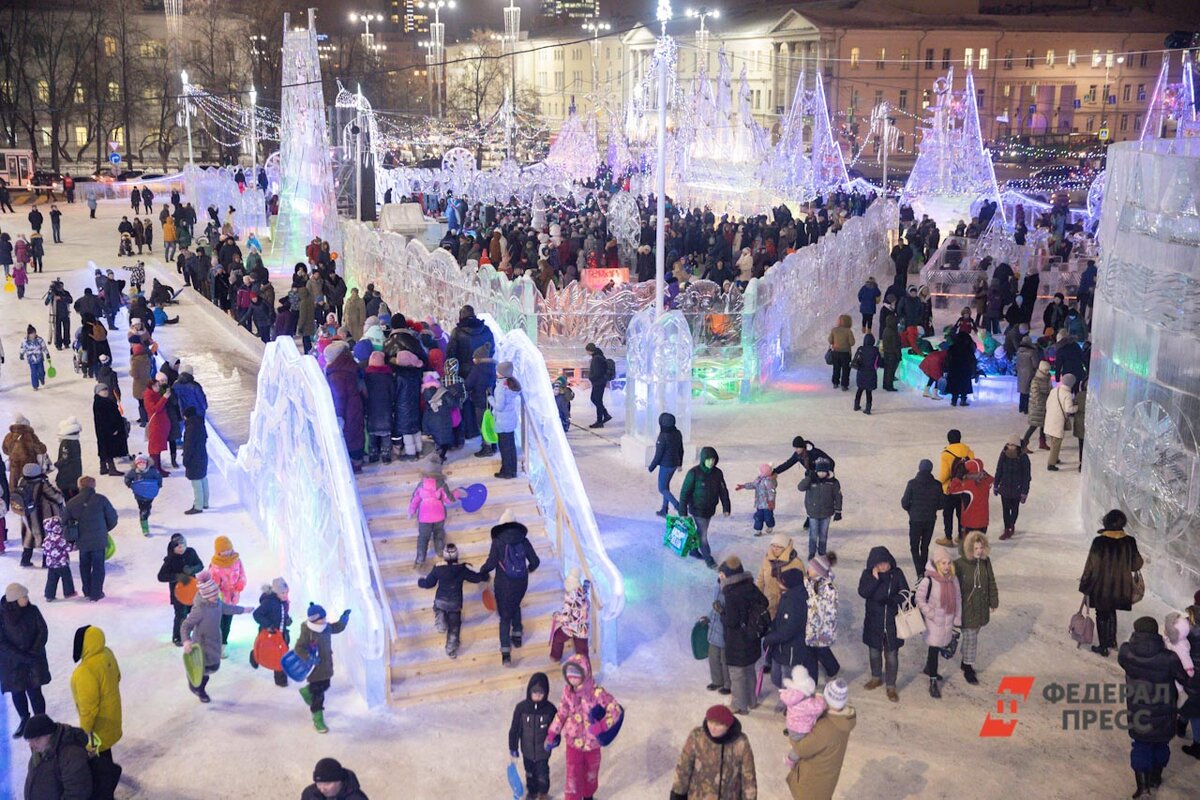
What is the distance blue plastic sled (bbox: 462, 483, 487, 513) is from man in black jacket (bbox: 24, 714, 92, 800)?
389 centimetres

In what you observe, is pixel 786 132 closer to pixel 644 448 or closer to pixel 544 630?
pixel 644 448

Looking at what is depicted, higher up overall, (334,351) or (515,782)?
(334,351)

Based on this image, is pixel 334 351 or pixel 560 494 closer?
pixel 560 494

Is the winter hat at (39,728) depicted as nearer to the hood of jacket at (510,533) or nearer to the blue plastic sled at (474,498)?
the hood of jacket at (510,533)

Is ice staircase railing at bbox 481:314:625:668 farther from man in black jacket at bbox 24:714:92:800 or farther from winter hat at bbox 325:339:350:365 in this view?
man in black jacket at bbox 24:714:92:800

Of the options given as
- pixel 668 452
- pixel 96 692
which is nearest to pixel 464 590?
pixel 96 692

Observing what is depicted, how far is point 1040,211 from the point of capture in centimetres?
3603

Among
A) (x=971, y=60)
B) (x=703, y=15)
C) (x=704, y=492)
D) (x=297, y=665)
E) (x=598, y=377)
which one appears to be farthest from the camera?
(x=971, y=60)

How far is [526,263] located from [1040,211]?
2032 cm

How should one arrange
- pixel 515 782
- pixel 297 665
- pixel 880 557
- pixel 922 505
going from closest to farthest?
1. pixel 515 782
2. pixel 297 665
3. pixel 880 557
4. pixel 922 505

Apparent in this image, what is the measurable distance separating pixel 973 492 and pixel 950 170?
79.0 ft

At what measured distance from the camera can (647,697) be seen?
8344 millimetres

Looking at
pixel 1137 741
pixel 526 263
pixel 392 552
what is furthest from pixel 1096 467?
pixel 526 263

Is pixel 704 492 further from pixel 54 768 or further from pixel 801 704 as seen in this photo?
pixel 54 768
